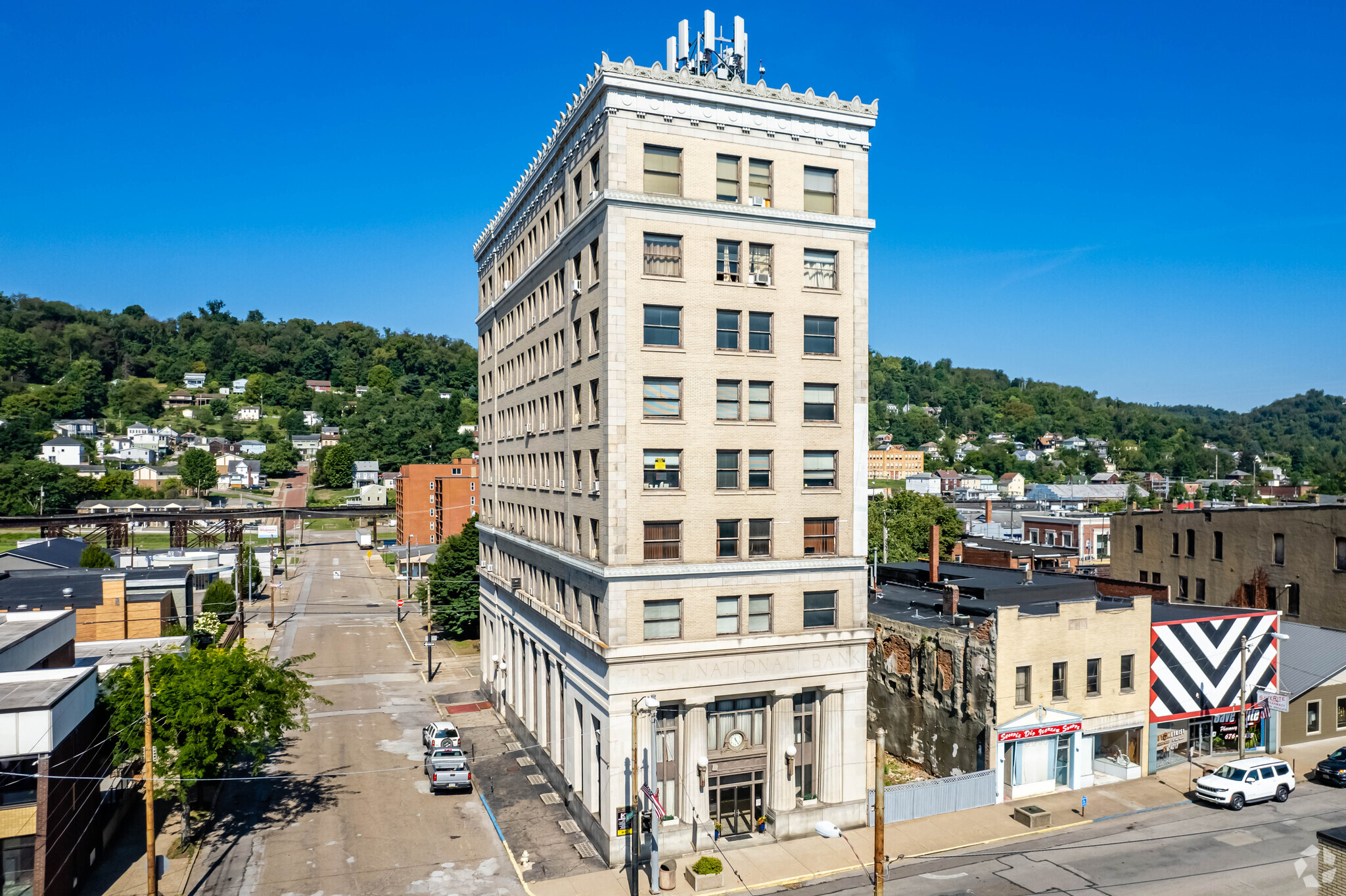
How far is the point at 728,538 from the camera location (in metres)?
33.9

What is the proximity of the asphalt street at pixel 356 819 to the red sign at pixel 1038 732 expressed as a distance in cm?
2088

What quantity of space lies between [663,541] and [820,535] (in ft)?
22.2

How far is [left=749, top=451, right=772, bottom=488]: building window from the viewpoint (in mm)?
34219

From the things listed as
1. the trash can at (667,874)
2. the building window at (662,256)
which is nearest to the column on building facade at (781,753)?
the trash can at (667,874)

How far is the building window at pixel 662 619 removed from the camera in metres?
32.6

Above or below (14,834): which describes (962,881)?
below

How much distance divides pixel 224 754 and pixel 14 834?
8301 mm

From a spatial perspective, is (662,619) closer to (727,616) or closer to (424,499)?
(727,616)

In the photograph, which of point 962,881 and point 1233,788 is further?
point 1233,788

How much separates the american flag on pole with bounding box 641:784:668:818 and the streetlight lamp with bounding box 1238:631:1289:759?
2842 cm

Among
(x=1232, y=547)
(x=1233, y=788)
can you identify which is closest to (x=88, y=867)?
(x=1233, y=788)

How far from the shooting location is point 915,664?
41.7 metres

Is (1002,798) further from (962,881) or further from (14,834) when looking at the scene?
(14,834)

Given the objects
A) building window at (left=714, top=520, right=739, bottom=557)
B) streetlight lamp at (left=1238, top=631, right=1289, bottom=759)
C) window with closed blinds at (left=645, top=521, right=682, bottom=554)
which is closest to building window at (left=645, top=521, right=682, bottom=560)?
window with closed blinds at (left=645, top=521, right=682, bottom=554)
